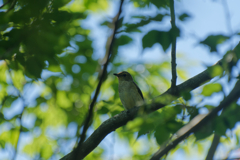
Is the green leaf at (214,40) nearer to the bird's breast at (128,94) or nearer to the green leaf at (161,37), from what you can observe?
the green leaf at (161,37)

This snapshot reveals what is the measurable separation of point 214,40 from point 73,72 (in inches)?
130

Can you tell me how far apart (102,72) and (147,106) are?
6.52ft

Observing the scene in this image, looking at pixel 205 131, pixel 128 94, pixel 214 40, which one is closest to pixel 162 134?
pixel 205 131

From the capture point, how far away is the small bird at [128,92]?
20.6 feet

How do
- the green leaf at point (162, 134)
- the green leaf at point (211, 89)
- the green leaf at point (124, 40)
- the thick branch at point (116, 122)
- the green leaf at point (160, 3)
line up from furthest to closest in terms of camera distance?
the green leaf at point (124, 40), the thick branch at point (116, 122), the green leaf at point (160, 3), the green leaf at point (162, 134), the green leaf at point (211, 89)

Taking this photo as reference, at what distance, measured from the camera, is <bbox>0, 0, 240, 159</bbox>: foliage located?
8.04 ft

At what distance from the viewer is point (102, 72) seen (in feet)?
4.82

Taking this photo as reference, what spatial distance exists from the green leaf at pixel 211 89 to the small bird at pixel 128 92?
3.83 m

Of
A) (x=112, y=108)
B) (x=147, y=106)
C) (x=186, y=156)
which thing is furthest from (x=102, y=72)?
(x=186, y=156)

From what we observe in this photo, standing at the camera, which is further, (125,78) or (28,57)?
(125,78)

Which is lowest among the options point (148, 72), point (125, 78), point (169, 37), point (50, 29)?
point (125, 78)

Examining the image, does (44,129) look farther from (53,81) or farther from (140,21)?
(140,21)

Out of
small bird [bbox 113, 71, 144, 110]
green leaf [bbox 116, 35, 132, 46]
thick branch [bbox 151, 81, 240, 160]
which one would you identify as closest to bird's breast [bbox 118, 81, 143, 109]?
small bird [bbox 113, 71, 144, 110]

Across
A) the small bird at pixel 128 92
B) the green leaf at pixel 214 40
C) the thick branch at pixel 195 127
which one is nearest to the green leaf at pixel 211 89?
the thick branch at pixel 195 127
